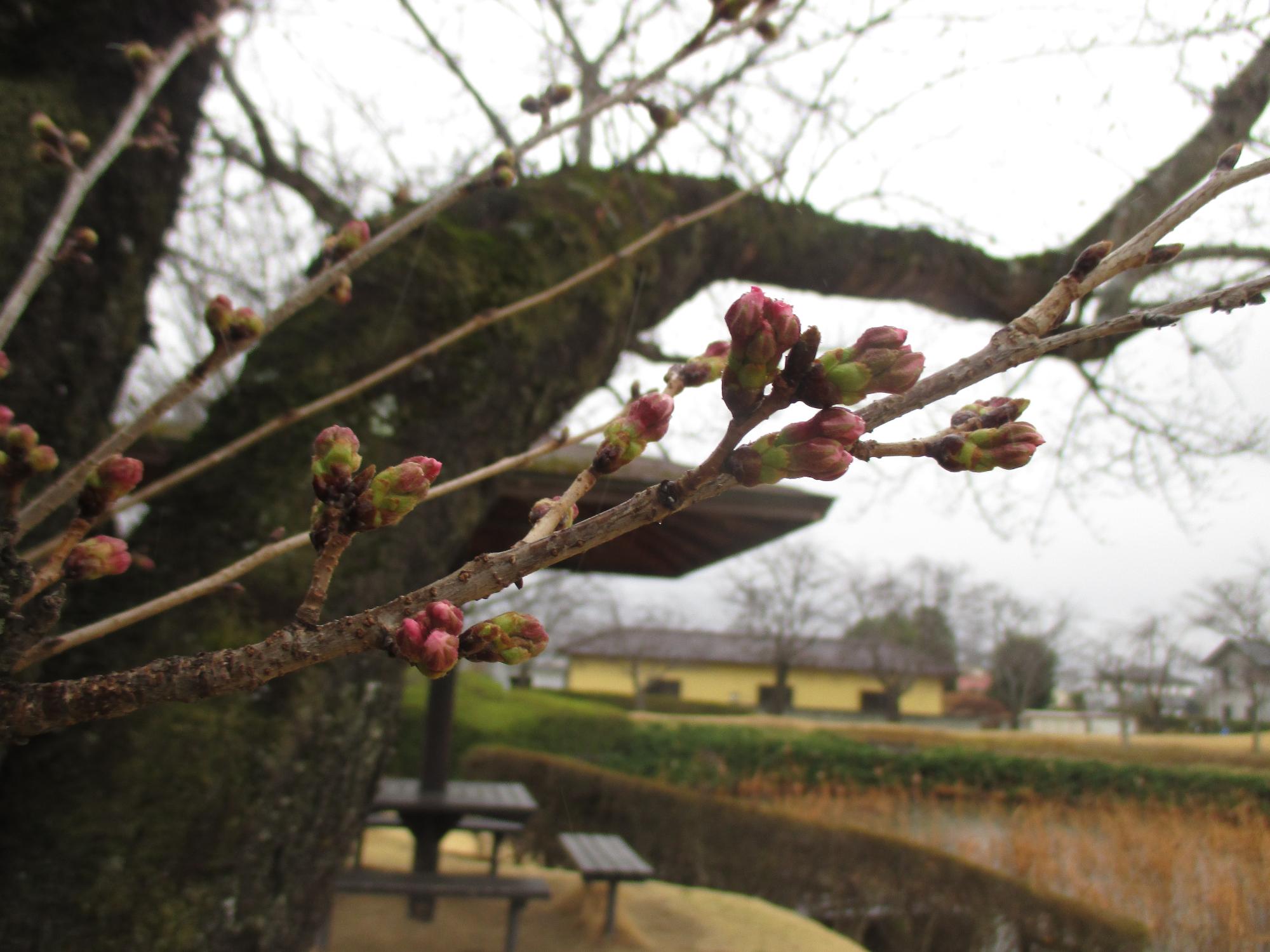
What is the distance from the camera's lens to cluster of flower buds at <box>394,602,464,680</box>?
48 centimetres

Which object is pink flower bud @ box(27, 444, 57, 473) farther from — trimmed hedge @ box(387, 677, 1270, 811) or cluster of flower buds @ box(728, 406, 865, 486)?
trimmed hedge @ box(387, 677, 1270, 811)

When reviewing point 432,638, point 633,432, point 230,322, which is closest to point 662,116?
point 230,322

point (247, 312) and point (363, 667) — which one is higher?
point (247, 312)

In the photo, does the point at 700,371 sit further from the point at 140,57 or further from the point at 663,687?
the point at 663,687

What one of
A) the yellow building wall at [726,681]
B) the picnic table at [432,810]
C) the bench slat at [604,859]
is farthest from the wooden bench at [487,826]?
the yellow building wall at [726,681]

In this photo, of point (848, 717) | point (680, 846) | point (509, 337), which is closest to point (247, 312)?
point (509, 337)

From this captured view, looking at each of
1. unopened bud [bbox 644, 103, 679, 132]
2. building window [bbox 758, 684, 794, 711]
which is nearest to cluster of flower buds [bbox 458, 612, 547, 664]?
unopened bud [bbox 644, 103, 679, 132]

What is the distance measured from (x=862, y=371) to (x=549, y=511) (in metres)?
0.27

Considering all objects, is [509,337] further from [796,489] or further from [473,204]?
[796,489]

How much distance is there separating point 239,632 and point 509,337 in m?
1.28

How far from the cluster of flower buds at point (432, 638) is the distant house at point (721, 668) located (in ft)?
79.8

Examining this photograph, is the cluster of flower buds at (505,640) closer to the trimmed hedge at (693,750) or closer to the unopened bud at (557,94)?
the unopened bud at (557,94)

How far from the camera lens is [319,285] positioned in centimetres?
101

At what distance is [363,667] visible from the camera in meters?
2.52
